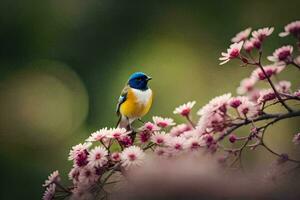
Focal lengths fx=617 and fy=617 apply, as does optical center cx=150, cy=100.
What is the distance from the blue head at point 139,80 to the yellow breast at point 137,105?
24mm

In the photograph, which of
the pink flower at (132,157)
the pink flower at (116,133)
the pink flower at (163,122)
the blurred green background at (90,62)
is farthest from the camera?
the blurred green background at (90,62)

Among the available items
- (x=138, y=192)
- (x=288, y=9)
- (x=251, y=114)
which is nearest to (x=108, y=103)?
(x=288, y=9)

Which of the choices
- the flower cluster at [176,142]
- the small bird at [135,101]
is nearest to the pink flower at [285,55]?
the flower cluster at [176,142]

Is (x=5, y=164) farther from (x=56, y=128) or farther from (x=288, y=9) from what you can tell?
(x=288, y=9)

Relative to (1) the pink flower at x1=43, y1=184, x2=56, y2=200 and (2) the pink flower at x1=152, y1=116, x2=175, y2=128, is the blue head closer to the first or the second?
(2) the pink flower at x1=152, y1=116, x2=175, y2=128

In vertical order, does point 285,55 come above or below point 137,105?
below

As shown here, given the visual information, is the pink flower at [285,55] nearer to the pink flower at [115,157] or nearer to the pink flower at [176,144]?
the pink flower at [176,144]

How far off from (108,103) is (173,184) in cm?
450

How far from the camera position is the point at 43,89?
613cm

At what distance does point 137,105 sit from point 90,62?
410 centimetres

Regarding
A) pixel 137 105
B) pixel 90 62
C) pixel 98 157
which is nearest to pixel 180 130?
pixel 98 157

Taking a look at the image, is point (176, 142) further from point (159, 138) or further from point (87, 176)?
point (87, 176)

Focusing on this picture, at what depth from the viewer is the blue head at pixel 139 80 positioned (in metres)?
1.85

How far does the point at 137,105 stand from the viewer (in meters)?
1.80
